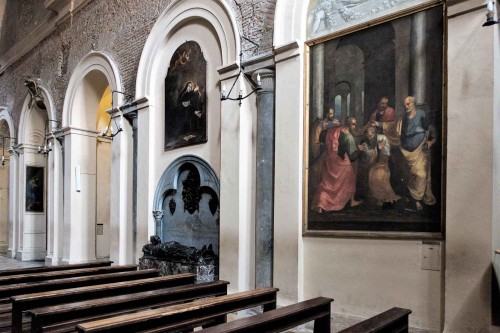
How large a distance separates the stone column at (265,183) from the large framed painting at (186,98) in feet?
5.62

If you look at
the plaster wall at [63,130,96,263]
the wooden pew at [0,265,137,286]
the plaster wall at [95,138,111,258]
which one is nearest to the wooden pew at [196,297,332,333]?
the wooden pew at [0,265,137,286]

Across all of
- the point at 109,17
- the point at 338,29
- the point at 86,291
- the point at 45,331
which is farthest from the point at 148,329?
the point at 109,17

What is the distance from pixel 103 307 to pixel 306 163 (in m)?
3.17

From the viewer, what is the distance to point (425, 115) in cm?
482

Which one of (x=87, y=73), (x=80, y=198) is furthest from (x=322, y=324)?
(x=87, y=73)

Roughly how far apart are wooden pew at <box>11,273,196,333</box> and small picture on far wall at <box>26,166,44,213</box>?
39.2 feet

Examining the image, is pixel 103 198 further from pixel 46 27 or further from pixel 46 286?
pixel 46 286

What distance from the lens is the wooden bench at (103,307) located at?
3.39 m

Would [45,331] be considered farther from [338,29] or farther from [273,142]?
[338,29]

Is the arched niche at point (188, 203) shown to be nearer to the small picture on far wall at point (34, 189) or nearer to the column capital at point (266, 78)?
the column capital at point (266, 78)

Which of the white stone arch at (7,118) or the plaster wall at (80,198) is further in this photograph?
the white stone arch at (7,118)

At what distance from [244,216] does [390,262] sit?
2.54 meters

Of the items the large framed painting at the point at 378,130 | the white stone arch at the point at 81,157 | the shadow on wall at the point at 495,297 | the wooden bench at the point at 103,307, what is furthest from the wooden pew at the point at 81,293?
the white stone arch at the point at 81,157

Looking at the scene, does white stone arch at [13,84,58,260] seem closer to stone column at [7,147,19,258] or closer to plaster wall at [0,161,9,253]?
stone column at [7,147,19,258]
